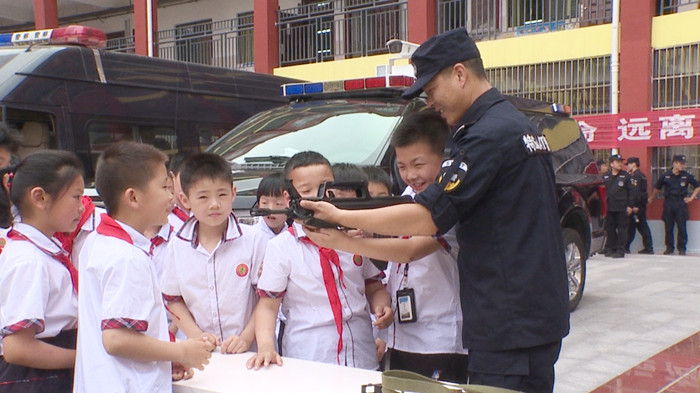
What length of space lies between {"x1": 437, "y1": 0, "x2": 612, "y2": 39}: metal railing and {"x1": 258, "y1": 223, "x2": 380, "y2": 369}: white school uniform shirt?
11.4m

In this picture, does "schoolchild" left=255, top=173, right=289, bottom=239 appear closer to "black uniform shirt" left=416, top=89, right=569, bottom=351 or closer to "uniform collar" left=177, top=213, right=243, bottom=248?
"uniform collar" left=177, top=213, right=243, bottom=248

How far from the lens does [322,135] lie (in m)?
5.14

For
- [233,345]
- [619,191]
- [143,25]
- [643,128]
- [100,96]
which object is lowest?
[619,191]

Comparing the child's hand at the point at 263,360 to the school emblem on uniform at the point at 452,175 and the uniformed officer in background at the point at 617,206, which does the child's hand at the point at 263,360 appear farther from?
the uniformed officer in background at the point at 617,206

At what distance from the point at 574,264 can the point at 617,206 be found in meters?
5.37

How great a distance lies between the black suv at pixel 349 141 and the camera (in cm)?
488

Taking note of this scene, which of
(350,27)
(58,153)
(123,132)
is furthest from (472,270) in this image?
(350,27)

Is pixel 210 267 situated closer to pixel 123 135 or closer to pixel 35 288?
pixel 35 288

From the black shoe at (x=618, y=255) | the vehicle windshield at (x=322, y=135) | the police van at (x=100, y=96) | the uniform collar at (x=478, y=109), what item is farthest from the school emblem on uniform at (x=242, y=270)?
the black shoe at (x=618, y=255)

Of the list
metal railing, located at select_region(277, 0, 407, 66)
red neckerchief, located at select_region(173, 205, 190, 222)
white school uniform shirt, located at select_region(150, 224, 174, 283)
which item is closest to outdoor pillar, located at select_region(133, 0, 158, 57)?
metal railing, located at select_region(277, 0, 407, 66)

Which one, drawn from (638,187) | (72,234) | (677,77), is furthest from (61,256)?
(677,77)

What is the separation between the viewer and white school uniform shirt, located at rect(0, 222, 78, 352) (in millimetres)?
2084

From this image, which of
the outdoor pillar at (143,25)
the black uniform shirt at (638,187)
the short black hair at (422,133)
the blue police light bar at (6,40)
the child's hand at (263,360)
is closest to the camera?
the child's hand at (263,360)

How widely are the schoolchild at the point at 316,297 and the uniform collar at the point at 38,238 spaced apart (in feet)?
2.44
